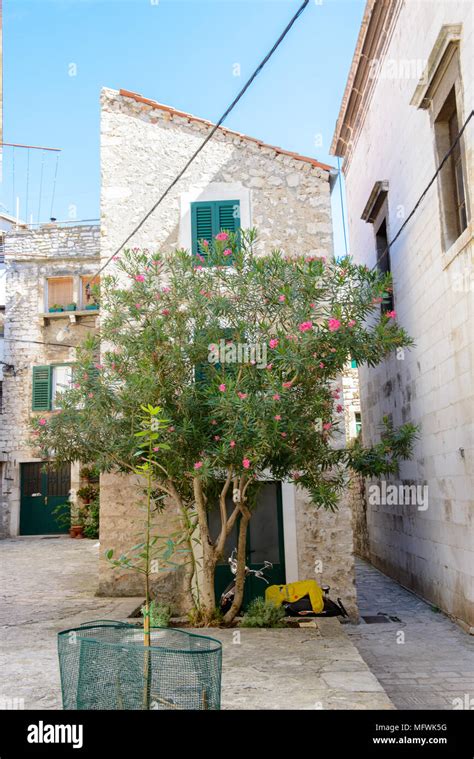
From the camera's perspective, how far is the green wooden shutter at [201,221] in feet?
32.9

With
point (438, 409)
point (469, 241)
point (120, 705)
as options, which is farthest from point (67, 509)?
point (120, 705)

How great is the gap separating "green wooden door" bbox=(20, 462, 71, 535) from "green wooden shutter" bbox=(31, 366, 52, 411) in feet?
6.11

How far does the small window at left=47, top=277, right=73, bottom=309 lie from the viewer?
69.4 ft

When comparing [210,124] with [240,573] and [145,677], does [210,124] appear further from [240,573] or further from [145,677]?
[145,677]

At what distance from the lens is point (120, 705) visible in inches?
142

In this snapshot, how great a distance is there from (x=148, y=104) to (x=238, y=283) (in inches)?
187

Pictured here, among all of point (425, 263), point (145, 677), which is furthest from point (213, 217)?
point (145, 677)

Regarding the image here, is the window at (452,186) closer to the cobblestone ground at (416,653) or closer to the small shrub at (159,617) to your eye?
the cobblestone ground at (416,653)

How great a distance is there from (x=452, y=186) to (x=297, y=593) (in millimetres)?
5551

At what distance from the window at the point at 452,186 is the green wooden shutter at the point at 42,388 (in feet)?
48.0

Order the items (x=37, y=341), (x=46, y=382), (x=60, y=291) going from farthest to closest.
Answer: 1. (x=60, y=291)
2. (x=37, y=341)
3. (x=46, y=382)

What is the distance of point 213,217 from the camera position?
33.2ft

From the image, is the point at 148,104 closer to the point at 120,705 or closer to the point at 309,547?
the point at 309,547

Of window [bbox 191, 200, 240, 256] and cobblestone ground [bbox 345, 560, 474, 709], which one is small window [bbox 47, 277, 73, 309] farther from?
cobblestone ground [bbox 345, 560, 474, 709]
